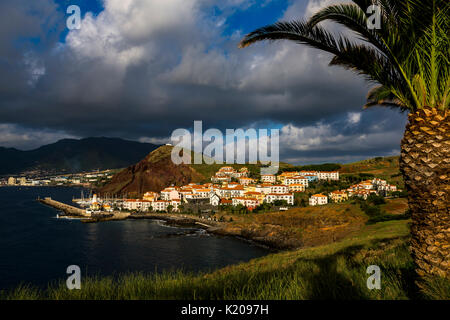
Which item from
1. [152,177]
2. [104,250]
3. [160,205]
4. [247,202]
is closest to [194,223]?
[247,202]

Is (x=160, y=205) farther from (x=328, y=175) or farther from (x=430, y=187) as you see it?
(x=430, y=187)

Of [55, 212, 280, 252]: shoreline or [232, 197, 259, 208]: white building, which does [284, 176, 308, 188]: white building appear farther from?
[55, 212, 280, 252]: shoreline

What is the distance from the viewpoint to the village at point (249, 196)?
241 feet

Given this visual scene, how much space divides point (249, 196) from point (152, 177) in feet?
199

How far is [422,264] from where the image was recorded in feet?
15.7

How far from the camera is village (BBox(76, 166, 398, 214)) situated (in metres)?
73.4

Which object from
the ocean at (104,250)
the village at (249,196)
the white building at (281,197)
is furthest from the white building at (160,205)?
the white building at (281,197)

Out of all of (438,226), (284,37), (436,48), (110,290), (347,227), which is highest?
(284,37)

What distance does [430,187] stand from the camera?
470cm

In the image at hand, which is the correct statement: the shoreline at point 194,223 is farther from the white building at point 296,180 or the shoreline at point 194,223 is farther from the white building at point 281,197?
the white building at point 296,180

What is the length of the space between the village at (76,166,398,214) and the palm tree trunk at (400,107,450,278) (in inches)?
2698
